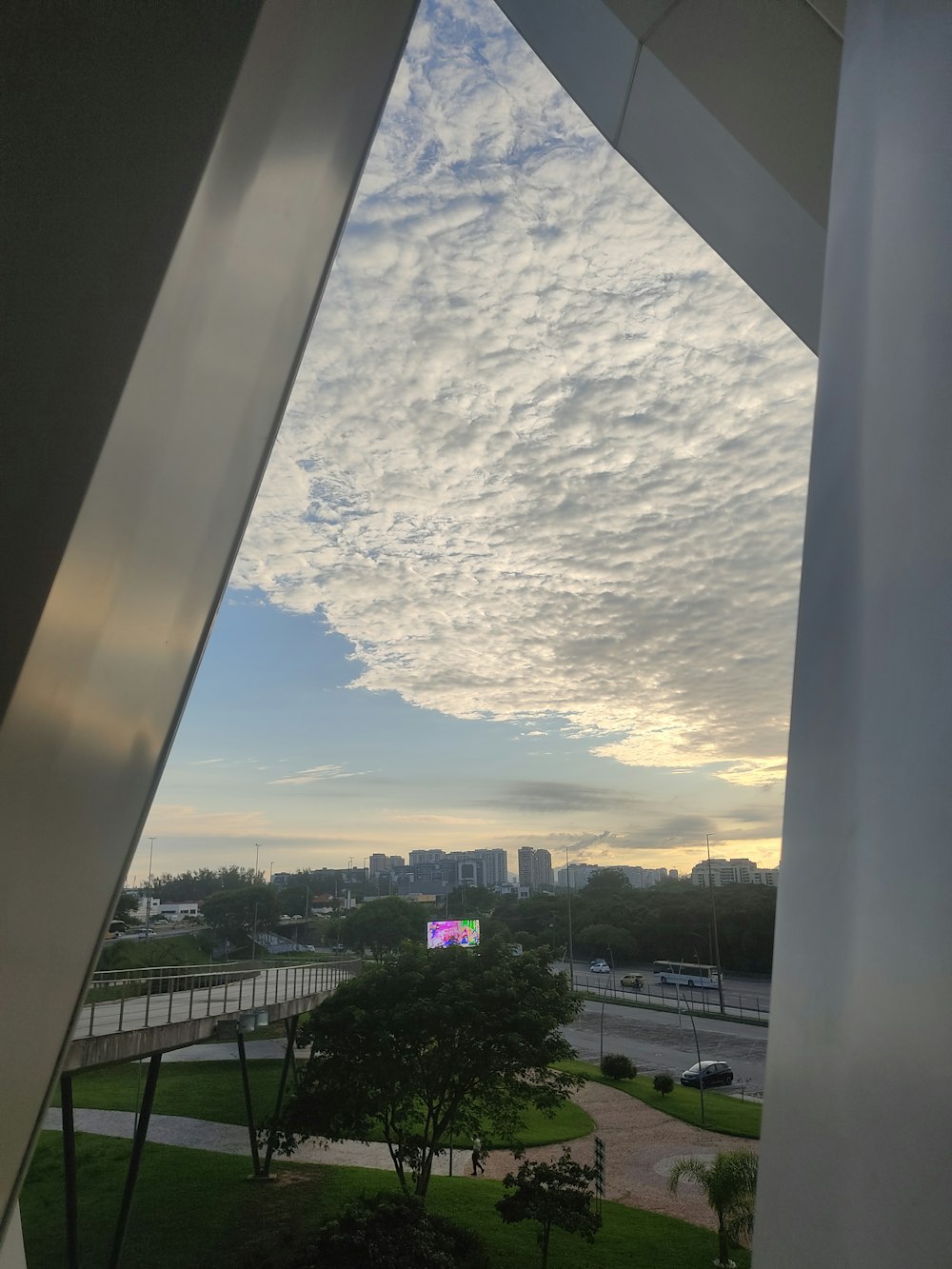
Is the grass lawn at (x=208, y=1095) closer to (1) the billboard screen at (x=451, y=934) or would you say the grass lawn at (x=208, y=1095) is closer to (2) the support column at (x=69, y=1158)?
(2) the support column at (x=69, y=1158)

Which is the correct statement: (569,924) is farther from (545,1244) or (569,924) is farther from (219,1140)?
(219,1140)

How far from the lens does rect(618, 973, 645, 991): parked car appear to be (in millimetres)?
6457

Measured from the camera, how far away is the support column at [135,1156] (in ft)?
20.2

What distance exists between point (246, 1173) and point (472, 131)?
8630 mm

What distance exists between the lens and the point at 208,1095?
23.4 ft

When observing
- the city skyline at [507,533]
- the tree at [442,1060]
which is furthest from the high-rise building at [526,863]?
the tree at [442,1060]

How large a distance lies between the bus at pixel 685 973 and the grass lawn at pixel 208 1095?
4.37 ft

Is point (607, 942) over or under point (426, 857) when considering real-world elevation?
under

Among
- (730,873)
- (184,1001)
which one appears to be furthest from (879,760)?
(184,1001)

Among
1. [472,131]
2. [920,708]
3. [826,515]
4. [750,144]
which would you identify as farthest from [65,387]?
[472,131]

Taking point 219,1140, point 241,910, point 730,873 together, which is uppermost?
point 730,873

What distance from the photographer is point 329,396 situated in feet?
28.3

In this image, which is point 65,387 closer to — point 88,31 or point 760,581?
point 88,31

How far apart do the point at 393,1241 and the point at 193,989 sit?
2.48 metres
